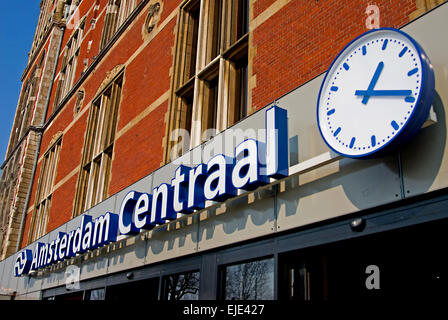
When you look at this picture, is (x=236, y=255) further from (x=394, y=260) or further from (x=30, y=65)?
(x=30, y=65)

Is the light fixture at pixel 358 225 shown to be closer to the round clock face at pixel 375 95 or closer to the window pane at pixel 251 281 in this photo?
the round clock face at pixel 375 95

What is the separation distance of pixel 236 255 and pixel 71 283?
7.36 m

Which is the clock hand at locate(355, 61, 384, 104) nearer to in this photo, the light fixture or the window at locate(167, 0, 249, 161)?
the light fixture

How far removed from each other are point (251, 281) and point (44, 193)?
15.5 m

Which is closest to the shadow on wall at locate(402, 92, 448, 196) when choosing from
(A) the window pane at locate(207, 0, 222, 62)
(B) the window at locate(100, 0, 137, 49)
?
(A) the window pane at locate(207, 0, 222, 62)

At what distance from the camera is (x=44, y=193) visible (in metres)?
19.6

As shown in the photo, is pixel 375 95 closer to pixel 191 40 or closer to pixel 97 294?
pixel 191 40

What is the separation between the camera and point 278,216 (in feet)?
19.7

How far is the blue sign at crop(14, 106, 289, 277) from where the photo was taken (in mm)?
5969

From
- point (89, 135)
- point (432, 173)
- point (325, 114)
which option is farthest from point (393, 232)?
point (89, 135)

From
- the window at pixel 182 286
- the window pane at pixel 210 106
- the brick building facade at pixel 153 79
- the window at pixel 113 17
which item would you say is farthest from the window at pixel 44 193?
the window at pixel 182 286

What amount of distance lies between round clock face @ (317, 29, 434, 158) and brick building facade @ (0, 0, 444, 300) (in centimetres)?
88

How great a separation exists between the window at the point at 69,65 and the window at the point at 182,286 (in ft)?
48.2

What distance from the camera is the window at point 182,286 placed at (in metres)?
7.70
